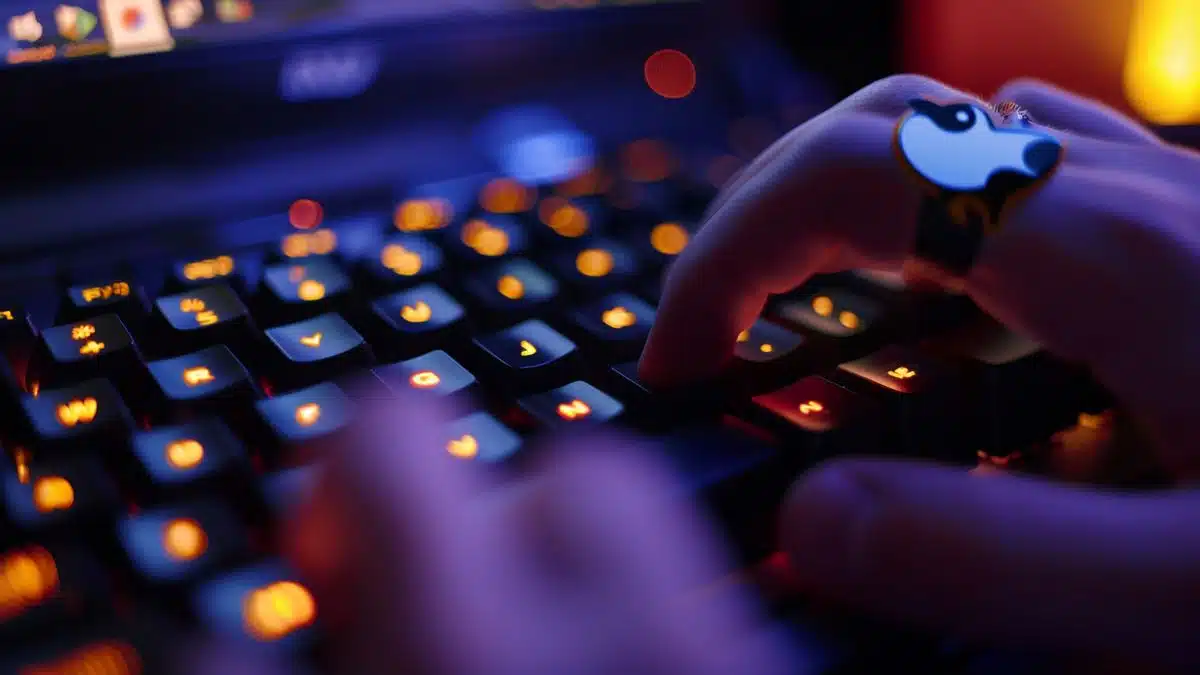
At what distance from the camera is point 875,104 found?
1.52 feet

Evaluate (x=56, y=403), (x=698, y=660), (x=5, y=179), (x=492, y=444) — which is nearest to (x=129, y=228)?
(x=5, y=179)

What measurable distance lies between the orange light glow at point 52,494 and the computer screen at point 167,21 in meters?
0.32

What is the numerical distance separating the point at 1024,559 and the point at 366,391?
26 centimetres

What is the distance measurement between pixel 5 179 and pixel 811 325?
18.3 inches

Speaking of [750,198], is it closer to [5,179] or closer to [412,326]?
[412,326]

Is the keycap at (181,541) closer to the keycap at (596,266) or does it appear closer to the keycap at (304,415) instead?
the keycap at (304,415)

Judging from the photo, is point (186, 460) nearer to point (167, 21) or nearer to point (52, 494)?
point (52, 494)

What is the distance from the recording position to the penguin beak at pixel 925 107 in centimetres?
43

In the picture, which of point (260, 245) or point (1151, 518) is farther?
point (260, 245)

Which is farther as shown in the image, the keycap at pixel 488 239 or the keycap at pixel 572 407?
the keycap at pixel 488 239

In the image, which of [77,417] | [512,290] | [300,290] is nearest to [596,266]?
[512,290]

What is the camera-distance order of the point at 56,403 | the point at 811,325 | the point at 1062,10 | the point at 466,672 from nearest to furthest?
1. the point at 466,672
2. the point at 56,403
3. the point at 811,325
4. the point at 1062,10

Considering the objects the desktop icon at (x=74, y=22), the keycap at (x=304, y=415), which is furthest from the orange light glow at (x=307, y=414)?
the desktop icon at (x=74, y=22)

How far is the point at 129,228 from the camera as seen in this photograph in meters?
0.54
